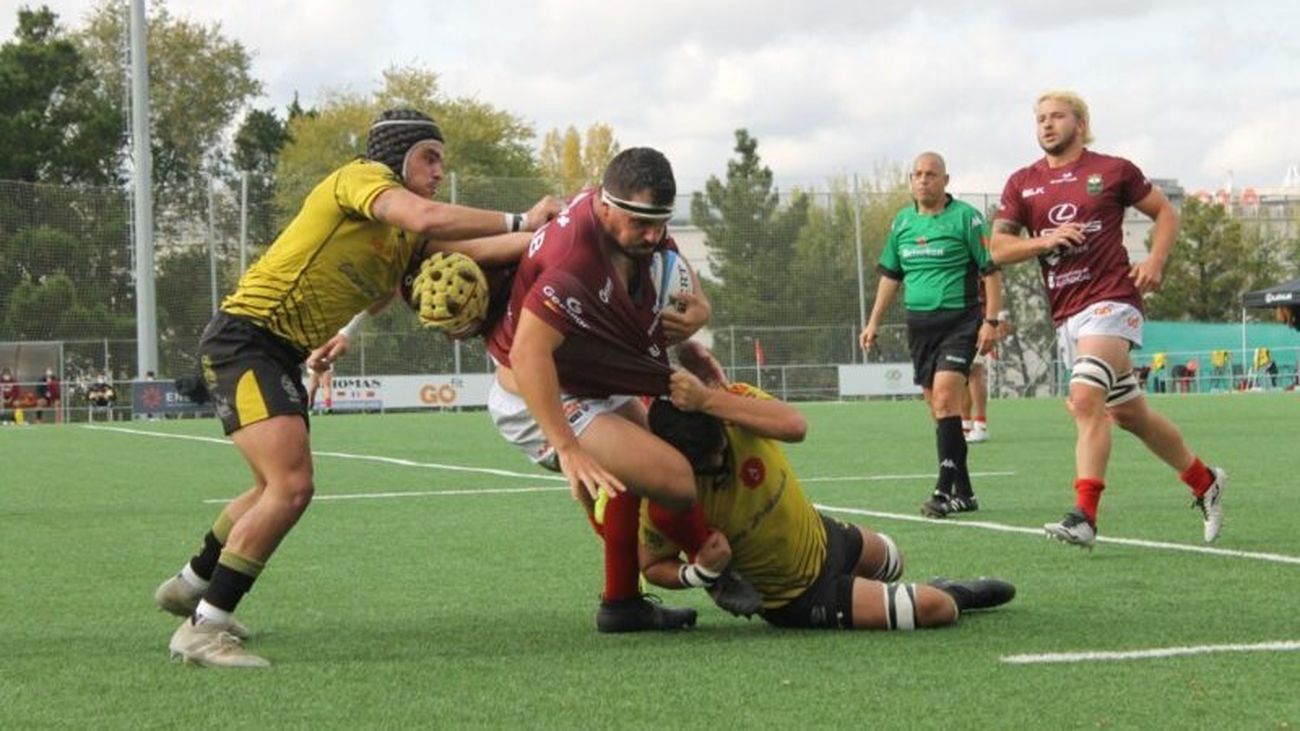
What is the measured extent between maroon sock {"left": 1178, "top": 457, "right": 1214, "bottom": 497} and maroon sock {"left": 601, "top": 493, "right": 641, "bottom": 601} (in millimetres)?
3610

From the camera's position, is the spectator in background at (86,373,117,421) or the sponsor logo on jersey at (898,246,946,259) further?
the spectator in background at (86,373,117,421)

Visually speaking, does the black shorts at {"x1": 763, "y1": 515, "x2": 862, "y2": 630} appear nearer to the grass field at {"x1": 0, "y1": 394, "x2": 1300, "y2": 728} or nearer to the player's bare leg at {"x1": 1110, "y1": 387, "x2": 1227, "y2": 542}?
the grass field at {"x1": 0, "y1": 394, "x2": 1300, "y2": 728}

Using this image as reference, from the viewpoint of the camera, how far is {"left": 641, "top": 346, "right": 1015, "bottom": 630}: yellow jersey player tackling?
5.89 metres

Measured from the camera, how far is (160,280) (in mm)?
44281

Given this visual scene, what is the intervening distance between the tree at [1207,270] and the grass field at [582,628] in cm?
5794

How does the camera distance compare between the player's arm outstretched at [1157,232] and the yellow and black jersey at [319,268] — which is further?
the player's arm outstretched at [1157,232]

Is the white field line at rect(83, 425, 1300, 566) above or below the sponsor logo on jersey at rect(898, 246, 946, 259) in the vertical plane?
below

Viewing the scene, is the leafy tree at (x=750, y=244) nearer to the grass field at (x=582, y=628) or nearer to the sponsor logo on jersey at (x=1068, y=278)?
the grass field at (x=582, y=628)

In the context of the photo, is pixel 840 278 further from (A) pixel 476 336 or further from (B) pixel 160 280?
(A) pixel 476 336

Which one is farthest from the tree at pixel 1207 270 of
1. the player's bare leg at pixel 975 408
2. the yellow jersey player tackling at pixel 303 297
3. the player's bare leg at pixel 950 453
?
the yellow jersey player tackling at pixel 303 297

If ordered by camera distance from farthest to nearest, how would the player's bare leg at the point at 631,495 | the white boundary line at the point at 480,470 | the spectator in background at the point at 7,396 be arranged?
the spectator in background at the point at 7,396, the white boundary line at the point at 480,470, the player's bare leg at the point at 631,495

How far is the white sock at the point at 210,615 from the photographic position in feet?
19.1

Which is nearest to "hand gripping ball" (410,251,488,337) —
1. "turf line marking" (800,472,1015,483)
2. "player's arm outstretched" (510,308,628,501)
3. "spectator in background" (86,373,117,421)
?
"player's arm outstretched" (510,308,628,501)

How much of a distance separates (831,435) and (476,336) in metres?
15.6
